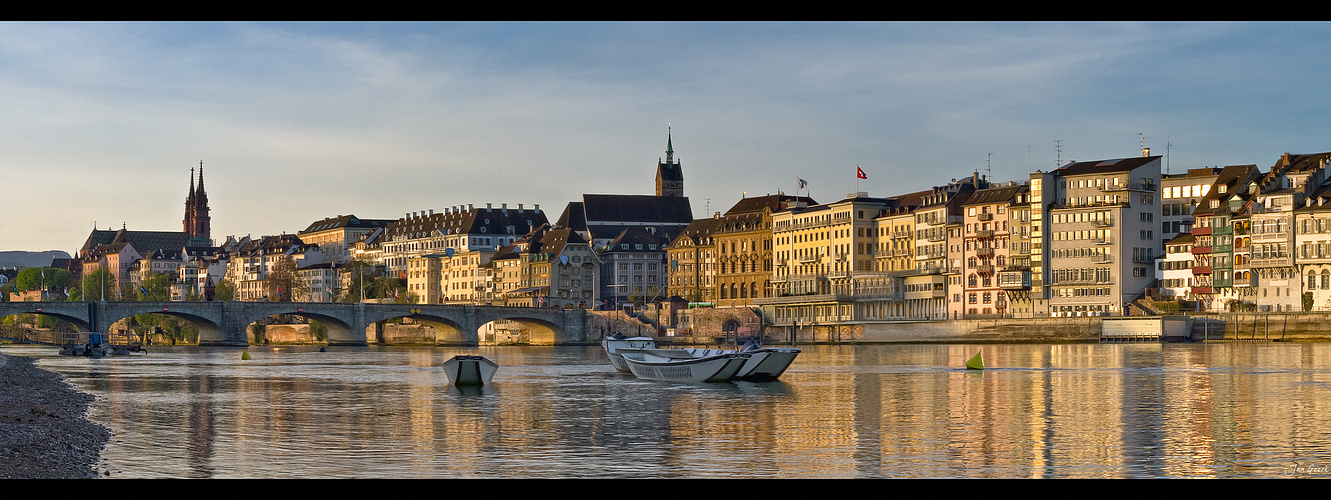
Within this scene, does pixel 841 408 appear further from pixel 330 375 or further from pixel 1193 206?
pixel 1193 206

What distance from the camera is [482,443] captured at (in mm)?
30609

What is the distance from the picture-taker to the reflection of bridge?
12925 cm

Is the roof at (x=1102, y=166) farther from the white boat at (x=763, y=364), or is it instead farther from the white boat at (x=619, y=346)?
the white boat at (x=763, y=364)

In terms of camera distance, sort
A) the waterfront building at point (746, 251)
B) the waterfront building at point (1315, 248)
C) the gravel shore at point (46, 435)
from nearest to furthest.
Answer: the gravel shore at point (46, 435) → the waterfront building at point (1315, 248) → the waterfront building at point (746, 251)

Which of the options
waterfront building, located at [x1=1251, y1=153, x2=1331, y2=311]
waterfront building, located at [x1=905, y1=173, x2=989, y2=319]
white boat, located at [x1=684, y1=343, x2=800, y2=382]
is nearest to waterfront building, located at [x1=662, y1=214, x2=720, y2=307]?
waterfront building, located at [x1=905, y1=173, x2=989, y2=319]

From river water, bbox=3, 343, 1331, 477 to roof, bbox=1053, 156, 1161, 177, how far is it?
61.7m

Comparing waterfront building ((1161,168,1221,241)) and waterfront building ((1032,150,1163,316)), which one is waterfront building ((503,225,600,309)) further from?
waterfront building ((1161,168,1221,241))

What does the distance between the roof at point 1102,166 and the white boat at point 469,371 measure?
80.0m

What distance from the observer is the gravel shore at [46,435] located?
70.5 ft

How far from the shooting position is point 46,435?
90.3 feet

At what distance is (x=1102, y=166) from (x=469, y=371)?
8339cm

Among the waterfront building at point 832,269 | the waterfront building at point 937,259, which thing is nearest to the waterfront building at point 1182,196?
the waterfront building at point 937,259

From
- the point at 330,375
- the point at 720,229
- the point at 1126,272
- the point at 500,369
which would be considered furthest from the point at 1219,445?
the point at 720,229

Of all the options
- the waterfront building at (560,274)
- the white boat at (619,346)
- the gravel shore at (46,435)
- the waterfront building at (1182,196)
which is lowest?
the white boat at (619,346)
